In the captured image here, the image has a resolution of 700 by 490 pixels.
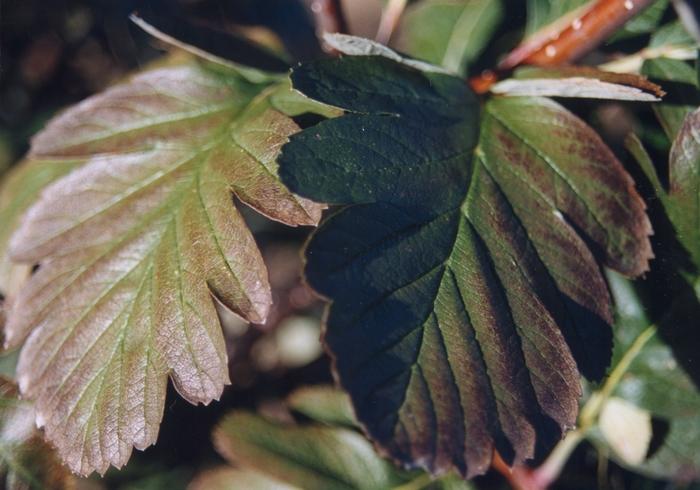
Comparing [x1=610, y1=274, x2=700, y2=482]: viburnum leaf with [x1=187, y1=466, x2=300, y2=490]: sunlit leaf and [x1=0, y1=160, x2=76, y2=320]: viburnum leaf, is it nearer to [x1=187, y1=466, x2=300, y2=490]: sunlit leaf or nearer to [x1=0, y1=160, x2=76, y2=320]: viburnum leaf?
[x1=187, y1=466, x2=300, y2=490]: sunlit leaf

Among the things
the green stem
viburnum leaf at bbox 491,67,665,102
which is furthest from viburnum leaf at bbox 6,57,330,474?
the green stem

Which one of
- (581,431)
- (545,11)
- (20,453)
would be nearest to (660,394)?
(581,431)

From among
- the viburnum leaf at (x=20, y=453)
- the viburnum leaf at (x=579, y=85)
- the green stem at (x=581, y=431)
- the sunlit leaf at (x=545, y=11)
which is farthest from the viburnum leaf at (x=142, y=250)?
the green stem at (x=581, y=431)

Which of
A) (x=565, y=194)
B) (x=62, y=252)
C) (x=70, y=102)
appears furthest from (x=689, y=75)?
(x=70, y=102)

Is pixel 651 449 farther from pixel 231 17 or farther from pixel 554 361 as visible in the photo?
pixel 231 17

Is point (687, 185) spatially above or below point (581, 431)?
above

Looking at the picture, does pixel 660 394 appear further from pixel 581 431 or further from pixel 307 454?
pixel 307 454

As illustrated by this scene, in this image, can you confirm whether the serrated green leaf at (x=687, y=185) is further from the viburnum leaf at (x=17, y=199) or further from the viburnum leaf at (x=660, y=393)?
the viburnum leaf at (x=17, y=199)
